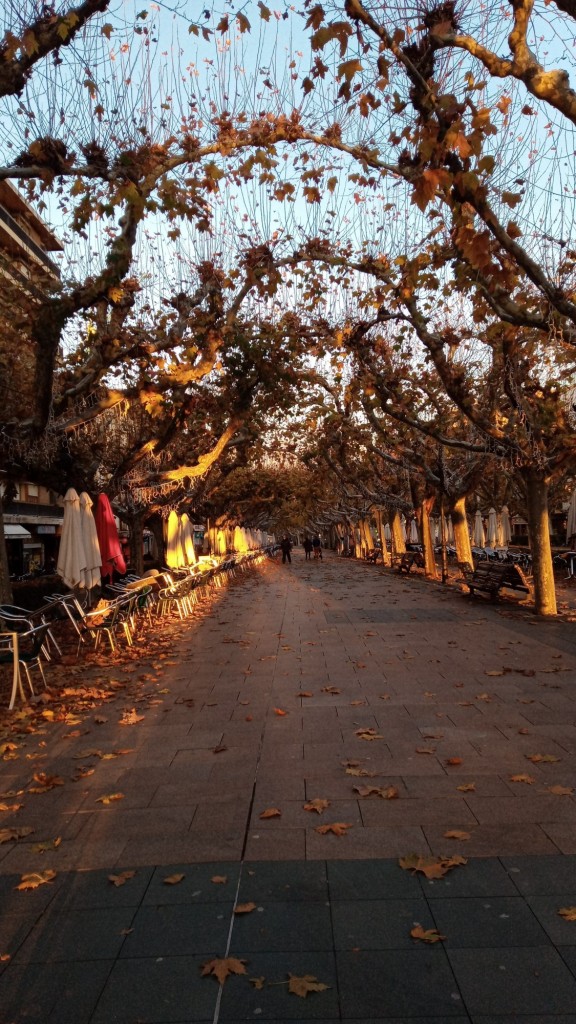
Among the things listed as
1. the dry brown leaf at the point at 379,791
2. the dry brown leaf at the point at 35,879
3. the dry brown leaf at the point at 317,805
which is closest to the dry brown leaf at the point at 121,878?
the dry brown leaf at the point at 35,879

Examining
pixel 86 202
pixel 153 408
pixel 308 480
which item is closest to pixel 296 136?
pixel 86 202

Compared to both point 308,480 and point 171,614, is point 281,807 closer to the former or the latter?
point 171,614

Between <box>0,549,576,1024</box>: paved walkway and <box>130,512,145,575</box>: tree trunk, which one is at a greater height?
<box>130,512,145,575</box>: tree trunk

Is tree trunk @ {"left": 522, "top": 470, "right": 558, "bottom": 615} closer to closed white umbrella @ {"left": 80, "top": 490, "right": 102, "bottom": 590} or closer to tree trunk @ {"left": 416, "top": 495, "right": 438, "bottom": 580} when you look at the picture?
closed white umbrella @ {"left": 80, "top": 490, "right": 102, "bottom": 590}

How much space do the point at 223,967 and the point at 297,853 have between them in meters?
1.03

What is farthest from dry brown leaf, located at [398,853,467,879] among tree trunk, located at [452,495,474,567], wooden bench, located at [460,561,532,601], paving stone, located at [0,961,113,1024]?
tree trunk, located at [452,495,474,567]

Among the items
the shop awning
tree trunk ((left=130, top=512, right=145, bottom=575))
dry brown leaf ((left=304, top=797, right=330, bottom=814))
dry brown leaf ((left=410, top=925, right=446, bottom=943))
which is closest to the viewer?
dry brown leaf ((left=410, top=925, right=446, bottom=943))

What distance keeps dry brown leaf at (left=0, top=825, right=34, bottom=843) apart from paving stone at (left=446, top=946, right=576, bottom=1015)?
2.51m

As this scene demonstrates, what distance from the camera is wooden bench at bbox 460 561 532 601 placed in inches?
583

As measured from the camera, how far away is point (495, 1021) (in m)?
2.34

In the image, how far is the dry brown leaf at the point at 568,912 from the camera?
290 cm

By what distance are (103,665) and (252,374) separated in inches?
288

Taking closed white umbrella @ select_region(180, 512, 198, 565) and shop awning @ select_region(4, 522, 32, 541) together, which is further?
shop awning @ select_region(4, 522, 32, 541)

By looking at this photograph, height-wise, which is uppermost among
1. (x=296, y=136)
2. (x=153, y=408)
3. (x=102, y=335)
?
(x=296, y=136)
